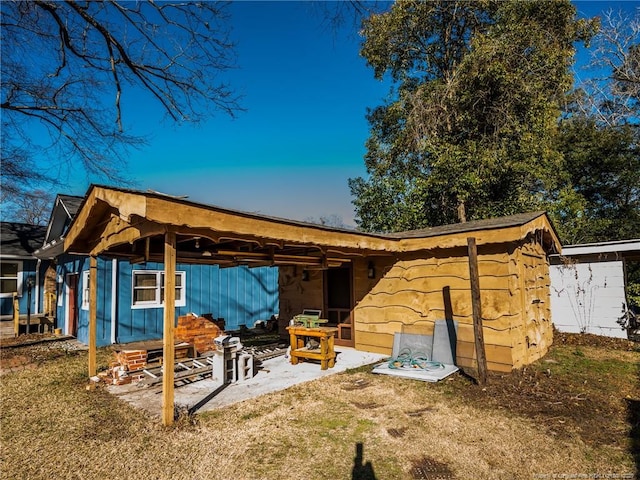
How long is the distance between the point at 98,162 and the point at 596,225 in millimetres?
18240

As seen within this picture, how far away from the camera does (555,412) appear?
4336 millimetres

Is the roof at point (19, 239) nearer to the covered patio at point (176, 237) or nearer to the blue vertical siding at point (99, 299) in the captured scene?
the blue vertical siding at point (99, 299)

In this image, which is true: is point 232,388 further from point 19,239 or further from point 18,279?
point 19,239

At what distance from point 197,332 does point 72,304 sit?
6442 mm

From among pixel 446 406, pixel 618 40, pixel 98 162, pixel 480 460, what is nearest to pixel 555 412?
pixel 446 406

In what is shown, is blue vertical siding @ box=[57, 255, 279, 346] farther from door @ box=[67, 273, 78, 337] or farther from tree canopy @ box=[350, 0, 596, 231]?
tree canopy @ box=[350, 0, 596, 231]

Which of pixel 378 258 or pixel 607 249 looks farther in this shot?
pixel 607 249

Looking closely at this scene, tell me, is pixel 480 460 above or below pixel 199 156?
below

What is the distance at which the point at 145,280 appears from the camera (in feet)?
35.2

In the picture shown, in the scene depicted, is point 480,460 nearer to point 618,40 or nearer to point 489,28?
point 489,28

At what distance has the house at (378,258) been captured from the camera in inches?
171

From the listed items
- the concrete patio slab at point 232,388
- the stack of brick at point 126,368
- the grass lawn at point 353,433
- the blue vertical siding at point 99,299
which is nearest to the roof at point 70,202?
the blue vertical siding at point 99,299

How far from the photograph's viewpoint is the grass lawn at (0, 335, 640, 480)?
3.16 metres

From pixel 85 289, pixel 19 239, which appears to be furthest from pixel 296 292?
pixel 19 239
